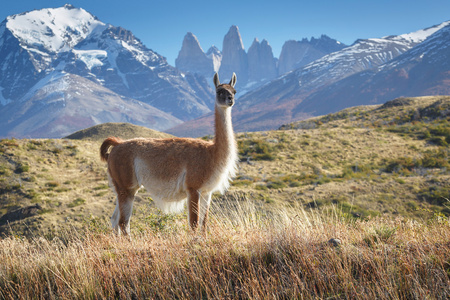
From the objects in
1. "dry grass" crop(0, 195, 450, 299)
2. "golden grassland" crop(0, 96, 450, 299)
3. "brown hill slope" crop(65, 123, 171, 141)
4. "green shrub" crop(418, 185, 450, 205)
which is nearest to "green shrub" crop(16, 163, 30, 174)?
"golden grassland" crop(0, 96, 450, 299)

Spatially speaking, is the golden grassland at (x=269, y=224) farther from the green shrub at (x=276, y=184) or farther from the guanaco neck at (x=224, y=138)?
the guanaco neck at (x=224, y=138)

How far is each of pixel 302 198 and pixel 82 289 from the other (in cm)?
1360

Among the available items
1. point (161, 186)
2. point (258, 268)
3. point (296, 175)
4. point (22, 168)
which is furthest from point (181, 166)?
point (22, 168)

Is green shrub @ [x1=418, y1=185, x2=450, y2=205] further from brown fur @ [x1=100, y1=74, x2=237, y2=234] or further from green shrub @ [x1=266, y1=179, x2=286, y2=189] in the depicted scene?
brown fur @ [x1=100, y1=74, x2=237, y2=234]

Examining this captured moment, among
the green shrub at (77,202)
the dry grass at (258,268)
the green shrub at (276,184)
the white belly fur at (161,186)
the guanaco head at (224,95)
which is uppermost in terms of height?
→ the guanaco head at (224,95)

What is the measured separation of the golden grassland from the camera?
114 inches

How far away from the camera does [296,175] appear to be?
20656 millimetres

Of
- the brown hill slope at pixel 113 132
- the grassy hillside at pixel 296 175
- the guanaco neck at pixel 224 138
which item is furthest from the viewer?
Answer: the brown hill slope at pixel 113 132

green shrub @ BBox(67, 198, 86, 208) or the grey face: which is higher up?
the grey face

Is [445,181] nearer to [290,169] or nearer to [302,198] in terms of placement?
[302,198]

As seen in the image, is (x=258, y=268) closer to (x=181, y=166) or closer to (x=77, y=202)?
(x=181, y=166)

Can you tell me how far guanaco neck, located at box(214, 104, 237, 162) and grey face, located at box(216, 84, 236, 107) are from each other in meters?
0.21

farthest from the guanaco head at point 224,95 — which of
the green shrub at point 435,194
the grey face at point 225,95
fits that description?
the green shrub at point 435,194

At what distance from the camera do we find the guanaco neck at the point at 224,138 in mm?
5508
